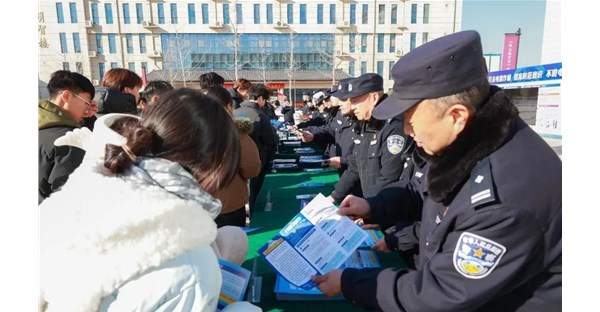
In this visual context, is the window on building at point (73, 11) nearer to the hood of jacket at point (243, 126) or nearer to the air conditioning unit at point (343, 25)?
the air conditioning unit at point (343, 25)

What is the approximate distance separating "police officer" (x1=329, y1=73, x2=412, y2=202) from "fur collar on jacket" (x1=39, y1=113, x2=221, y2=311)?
1.74 metres

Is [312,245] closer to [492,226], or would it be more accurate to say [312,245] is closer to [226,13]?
[492,226]

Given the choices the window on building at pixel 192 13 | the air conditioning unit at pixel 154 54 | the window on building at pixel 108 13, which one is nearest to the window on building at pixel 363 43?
the window on building at pixel 192 13

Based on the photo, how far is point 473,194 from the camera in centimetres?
94

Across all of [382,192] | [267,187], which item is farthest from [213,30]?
[382,192]

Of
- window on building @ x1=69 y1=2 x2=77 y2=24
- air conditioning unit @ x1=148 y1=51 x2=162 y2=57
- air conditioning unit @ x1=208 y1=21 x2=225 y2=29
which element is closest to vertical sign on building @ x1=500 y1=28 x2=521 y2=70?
air conditioning unit @ x1=208 y1=21 x2=225 y2=29

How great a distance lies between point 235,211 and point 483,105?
191cm

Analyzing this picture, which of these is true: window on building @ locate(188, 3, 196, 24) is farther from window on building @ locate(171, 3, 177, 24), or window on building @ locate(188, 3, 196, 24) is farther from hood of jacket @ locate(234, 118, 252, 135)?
hood of jacket @ locate(234, 118, 252, 135)

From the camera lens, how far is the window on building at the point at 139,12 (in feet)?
102

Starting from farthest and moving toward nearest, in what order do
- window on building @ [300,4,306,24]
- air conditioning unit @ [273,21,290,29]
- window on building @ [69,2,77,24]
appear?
window on building @ [300,4,306,24] → air conditioning unit @ [273,21,290,29] → window on building @ [69,2,77,24]

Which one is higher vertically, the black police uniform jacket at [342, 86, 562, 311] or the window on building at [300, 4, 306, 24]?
the window on building at [300, 4, 306, 24]

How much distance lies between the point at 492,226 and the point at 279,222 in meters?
1.72

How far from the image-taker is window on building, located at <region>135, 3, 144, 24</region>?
31.0 m

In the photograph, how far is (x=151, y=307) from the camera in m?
0.79
